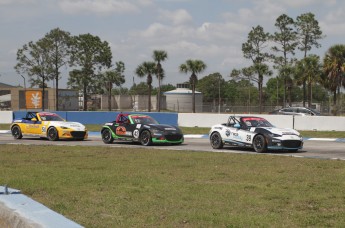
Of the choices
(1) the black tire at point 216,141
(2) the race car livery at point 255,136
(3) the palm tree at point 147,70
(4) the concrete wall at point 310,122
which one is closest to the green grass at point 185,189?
(2) the race car livery at point 255,136

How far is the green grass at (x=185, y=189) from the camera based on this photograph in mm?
6676

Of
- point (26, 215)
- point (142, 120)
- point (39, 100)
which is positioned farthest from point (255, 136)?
point (39, 100)

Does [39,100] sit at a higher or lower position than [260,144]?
higher

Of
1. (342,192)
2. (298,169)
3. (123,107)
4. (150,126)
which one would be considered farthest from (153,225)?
(123,107)

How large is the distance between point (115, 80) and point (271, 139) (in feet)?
194

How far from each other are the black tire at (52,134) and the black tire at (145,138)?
180 inches

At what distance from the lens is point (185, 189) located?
9.00 metres

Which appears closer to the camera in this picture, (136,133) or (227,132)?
(227,132)

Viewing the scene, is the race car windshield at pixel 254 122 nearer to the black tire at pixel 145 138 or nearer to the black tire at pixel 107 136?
the black tire at pixel 145 138

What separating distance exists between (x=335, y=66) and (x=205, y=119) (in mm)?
19822

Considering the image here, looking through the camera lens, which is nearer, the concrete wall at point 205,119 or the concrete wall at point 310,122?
the concrete wall at point 310,122

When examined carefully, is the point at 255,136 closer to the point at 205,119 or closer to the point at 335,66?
the point at 205,119

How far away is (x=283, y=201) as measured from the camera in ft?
25.8

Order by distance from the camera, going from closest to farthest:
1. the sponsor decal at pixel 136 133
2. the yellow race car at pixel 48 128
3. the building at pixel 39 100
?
1. the sponsor decal at pixel 136 133
2. the yellow race car at pixel 48 128
3. the building at pixel 39 100
